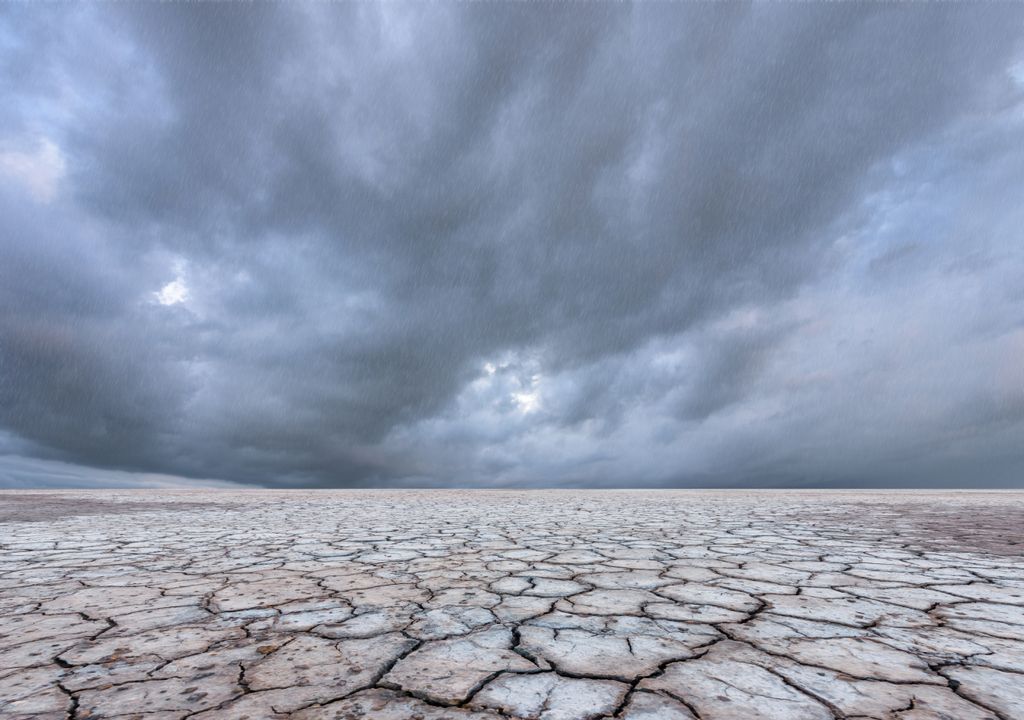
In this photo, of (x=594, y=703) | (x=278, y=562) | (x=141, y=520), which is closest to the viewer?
(x=594, y=703)

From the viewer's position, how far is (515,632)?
1555 millimetres

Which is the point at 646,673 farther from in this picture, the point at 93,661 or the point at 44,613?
the point at 44,613

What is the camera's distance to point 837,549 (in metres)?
3.19

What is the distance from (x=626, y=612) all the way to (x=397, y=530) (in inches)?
115

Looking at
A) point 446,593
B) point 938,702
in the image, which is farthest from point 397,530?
point 938,702

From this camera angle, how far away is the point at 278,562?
Answer: 277 centimetres

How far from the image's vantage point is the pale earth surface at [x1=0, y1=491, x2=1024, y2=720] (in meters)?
1.12

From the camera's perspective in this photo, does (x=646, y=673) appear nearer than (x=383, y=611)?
Yes

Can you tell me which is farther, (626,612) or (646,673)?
(626,612)

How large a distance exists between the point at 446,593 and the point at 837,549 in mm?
2653

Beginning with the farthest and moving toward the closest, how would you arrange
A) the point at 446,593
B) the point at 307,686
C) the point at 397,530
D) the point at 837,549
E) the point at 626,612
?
the point at 397,530
the point at 837,549
the point at 446,593
the point at 626,612
the point at 307,686

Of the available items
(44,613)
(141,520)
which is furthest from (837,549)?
(141,520)

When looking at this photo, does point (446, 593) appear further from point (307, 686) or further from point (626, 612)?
point (307, 686)

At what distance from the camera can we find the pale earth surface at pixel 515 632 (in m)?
1.12
